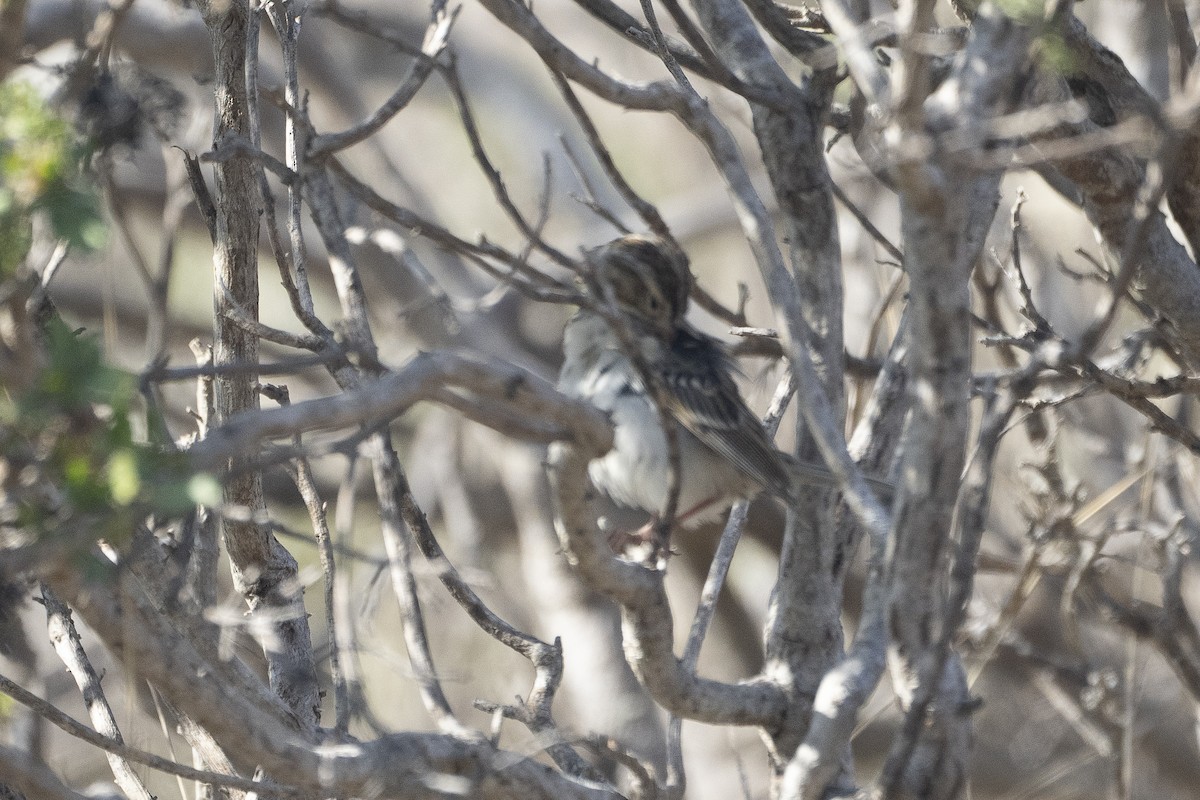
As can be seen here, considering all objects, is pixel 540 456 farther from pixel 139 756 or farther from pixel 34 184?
pixel 34 184

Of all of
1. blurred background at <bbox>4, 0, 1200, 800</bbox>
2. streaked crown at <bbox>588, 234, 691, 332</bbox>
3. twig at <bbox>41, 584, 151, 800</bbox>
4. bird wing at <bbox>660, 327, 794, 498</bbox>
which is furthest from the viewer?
blurred background at <bbox>4, 0, 1200, 800</bbox>

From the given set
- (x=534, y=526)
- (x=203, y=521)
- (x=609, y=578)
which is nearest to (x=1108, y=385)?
(x=609, y=578)

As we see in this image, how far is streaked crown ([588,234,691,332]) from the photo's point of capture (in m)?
4.23

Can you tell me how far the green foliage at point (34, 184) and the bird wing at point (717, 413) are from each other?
2.53 metres

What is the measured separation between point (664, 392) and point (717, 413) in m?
0.37

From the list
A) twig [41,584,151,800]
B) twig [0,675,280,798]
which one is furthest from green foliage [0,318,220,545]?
twig [41,584,151,800]

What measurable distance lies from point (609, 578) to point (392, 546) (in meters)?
0.51

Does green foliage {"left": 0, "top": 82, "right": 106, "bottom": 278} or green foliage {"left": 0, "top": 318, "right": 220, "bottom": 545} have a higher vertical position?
green foliage {"left": 0, "top": 82, "right": 106, "bottom": 278}

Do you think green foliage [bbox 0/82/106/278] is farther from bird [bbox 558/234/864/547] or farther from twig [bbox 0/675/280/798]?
bird [bbox 558/234/864/547]

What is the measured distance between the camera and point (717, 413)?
4.27 m

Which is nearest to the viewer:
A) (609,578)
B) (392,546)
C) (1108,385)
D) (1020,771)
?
(609,578)

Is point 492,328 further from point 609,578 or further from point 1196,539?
point 609,578

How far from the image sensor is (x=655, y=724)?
9820 millimetres

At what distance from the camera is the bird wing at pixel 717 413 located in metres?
4.04
